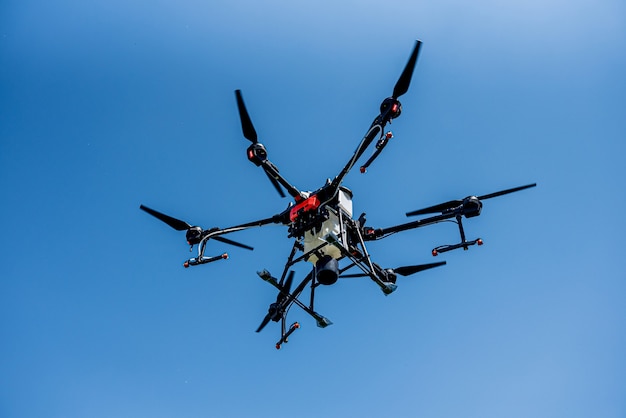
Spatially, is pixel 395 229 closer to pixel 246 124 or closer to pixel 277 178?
pixel 277 178

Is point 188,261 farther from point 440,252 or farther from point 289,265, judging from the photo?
point 440,252

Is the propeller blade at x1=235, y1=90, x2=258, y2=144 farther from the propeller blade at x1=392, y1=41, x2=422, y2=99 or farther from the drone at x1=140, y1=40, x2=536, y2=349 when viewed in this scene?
the propeller blade at x1=392, y1=41, x2=422, y2=99

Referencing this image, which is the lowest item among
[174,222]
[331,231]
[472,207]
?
[331,231]

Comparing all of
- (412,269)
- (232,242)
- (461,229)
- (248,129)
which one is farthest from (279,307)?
(461,229)

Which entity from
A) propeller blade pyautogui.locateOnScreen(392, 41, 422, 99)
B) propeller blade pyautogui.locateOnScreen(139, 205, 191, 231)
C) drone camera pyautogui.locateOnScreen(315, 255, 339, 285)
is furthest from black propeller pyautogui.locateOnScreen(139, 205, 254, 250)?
propeller blade pyautogui.locateOnScreen(392, 41, 422, 99)

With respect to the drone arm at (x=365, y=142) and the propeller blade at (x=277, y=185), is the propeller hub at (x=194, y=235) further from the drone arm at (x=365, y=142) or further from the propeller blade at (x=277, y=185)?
the drone arm at (x=365, y=142)

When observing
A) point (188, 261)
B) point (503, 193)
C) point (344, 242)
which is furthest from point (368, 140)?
point (188, 261)
